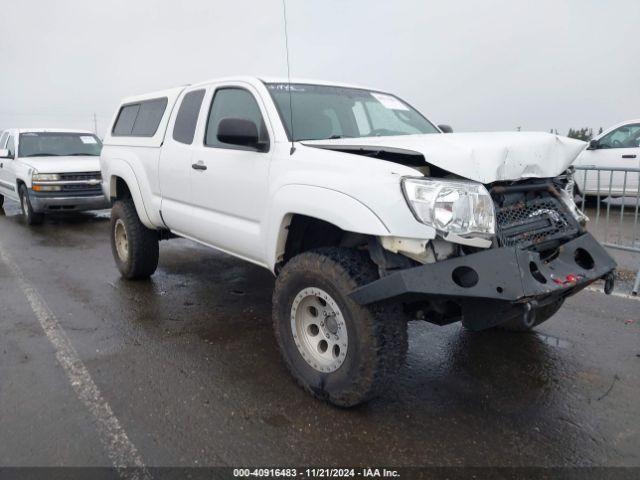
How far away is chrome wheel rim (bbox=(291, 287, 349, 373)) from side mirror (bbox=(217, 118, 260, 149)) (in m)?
1.12

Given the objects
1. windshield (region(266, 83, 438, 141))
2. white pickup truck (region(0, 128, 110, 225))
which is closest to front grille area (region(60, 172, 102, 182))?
white pickup truck (region(0, 128, 110, 225))

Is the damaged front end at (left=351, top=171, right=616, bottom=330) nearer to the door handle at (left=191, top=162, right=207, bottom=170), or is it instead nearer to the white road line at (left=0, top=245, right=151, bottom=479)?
the white road line at (left=0, top=245, right=151, bottom=479)

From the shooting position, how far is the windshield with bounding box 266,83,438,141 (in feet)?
12.3

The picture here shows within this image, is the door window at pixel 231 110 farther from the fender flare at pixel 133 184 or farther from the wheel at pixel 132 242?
the wheel at pixel 132 242

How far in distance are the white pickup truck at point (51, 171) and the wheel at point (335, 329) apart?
736 centimetres

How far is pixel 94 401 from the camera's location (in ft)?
10.4

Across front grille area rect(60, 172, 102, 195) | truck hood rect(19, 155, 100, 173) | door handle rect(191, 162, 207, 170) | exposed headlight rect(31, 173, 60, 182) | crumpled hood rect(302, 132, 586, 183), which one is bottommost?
front grille area rect(60, 172, 102, 195)

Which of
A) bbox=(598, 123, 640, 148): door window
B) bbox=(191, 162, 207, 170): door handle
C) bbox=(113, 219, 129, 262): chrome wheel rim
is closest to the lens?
bbox=(191, 162, 207, 170): door handle

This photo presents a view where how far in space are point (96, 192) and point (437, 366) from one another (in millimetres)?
8133

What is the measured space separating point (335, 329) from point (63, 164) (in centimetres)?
849

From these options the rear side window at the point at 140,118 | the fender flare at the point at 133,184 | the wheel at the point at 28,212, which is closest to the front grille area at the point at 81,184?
the wheel at the point at 28,212

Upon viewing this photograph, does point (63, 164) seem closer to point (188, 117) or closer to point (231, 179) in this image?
point (188, 117)

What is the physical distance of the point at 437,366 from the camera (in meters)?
3.68

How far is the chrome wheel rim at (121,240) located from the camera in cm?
576
